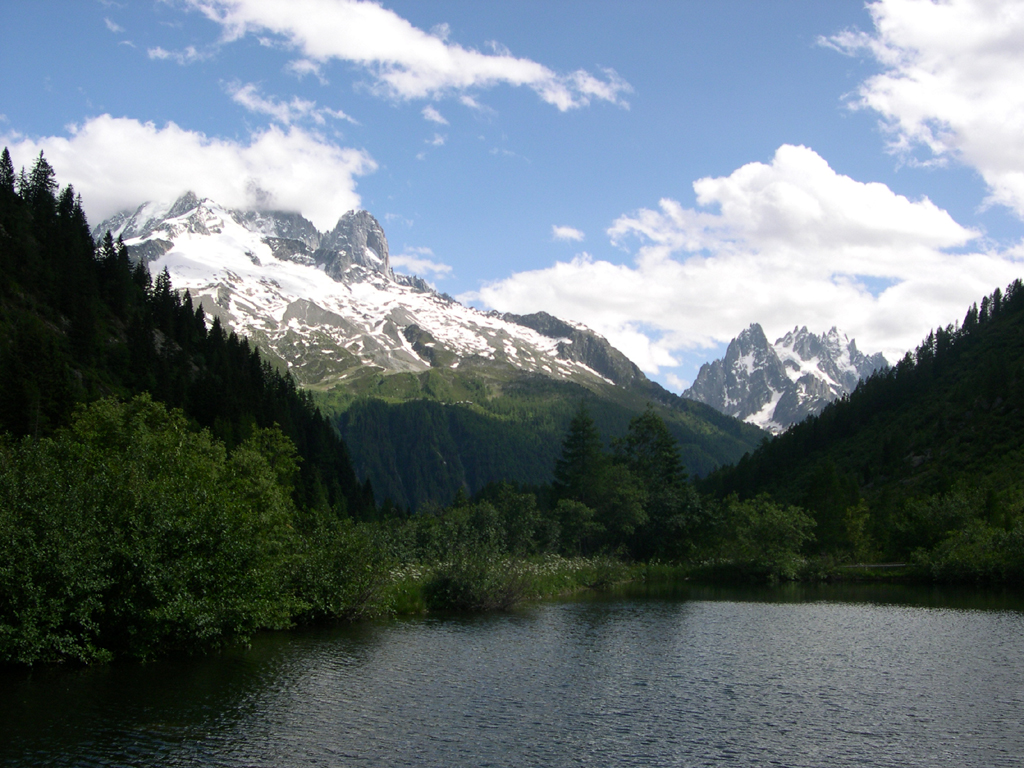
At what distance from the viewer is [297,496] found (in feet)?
381

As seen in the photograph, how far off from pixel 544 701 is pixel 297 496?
296 ft

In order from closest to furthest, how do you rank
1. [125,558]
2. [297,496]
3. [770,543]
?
[125,558], [770,543], [297,496]

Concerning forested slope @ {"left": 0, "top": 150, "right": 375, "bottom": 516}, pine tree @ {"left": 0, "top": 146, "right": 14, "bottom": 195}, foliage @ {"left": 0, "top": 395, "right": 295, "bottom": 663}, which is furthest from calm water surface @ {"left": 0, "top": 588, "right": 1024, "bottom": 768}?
pine tree @ {"left": 0, "top": 146, "right": 14, "bottom": 195}

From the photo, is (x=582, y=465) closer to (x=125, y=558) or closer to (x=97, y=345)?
(x=97, y=345)

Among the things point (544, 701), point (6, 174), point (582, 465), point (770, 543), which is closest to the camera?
point (544, 701)

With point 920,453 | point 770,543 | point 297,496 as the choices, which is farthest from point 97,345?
point 920,453

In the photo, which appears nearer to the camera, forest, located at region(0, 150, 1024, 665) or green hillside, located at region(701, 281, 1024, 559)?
forest, located at region(0, 150, 1024, 665)

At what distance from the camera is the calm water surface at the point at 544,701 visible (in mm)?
25516

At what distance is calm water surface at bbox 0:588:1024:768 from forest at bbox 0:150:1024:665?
12.5 feet

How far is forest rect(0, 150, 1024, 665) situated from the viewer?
37281mm

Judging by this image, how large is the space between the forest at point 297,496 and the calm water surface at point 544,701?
381 centimetres

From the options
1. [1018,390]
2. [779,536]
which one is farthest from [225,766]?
[1018,390]

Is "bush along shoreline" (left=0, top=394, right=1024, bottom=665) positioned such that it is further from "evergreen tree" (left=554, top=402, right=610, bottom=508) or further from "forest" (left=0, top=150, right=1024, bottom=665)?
"evergreen tree" (left=554, top=402, right=610, bottom=508)

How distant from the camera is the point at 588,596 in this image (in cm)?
7831
